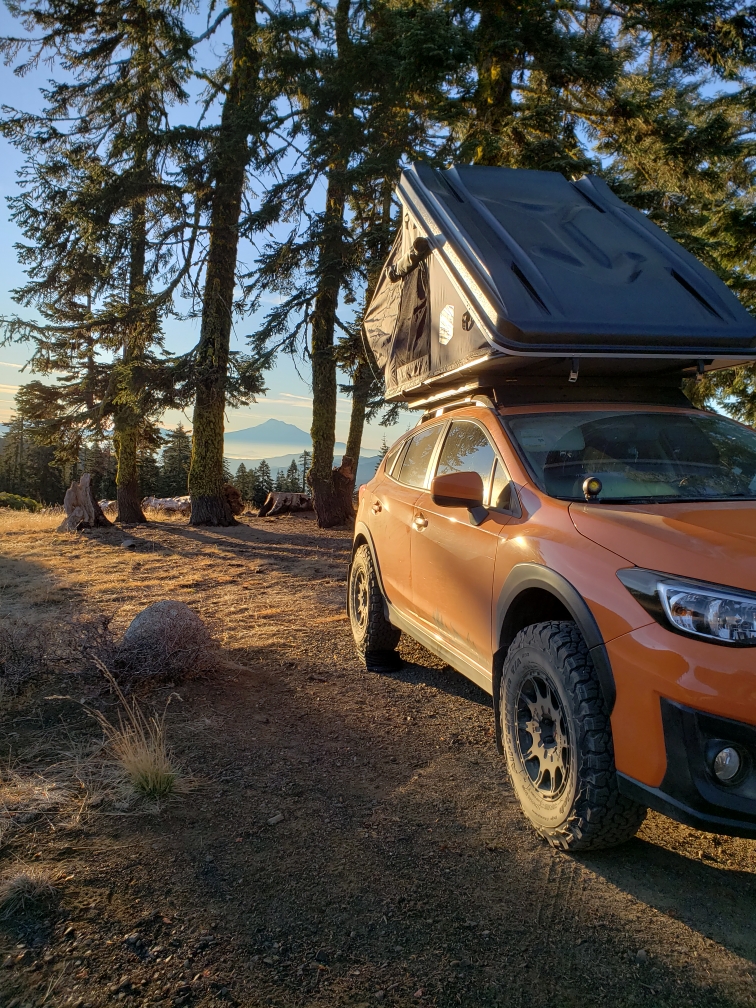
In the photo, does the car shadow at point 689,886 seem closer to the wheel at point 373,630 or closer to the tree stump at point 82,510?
the wheel at point 373,630

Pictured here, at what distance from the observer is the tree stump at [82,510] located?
567 inches

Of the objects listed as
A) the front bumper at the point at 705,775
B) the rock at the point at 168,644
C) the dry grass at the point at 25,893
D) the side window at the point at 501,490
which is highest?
the side window at the point at 501,490

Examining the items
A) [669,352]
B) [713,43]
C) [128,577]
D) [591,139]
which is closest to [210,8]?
[591,139]

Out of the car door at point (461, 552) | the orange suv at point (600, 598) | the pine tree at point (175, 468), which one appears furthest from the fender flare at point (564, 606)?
the pine tree at point (175, 468)

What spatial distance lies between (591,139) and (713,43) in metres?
1.97

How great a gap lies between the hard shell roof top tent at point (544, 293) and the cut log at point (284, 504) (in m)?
13.0

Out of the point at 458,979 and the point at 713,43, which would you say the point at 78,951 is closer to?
the point at 458,979

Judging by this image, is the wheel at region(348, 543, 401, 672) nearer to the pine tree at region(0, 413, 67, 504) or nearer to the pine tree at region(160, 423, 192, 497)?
the pine tree at region(160, 423, 192, 497)

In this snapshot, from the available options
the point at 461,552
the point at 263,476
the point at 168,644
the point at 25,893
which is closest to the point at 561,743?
the point at 461,552

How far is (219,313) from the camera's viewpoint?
45.5 feet

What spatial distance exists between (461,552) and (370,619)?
1758 mm

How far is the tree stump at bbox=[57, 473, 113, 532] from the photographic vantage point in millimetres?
14398

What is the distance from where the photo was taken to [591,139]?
1099 centimetres

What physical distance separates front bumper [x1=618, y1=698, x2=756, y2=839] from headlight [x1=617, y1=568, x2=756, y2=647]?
253 mm
